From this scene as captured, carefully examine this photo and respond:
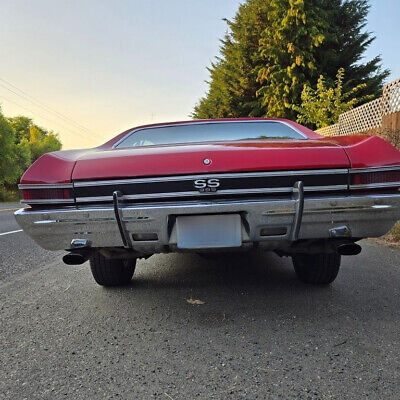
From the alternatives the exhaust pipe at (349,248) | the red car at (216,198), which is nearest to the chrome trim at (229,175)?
the red car at (216,198)

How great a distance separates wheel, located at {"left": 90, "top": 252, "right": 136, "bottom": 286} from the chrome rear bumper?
707 mm

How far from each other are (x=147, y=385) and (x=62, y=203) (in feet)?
3.70

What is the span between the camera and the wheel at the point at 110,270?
2.91 meters

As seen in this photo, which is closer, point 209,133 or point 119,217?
point 119,217

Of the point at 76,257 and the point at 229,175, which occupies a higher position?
the point at 229,175

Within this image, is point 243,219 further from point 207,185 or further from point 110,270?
point 110,270

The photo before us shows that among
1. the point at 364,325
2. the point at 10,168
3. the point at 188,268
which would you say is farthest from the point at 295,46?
the point at 10,168

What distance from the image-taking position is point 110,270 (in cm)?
294

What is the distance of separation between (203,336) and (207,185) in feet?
2.87

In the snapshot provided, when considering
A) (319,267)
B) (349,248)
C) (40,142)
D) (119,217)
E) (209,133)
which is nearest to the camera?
(119,217)

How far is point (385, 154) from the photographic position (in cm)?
218

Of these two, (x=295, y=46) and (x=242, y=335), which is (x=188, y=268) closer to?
(x=242, y=335)

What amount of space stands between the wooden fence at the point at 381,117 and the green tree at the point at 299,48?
27.0ft

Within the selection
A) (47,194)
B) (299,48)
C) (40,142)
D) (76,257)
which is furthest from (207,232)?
(40,142)
